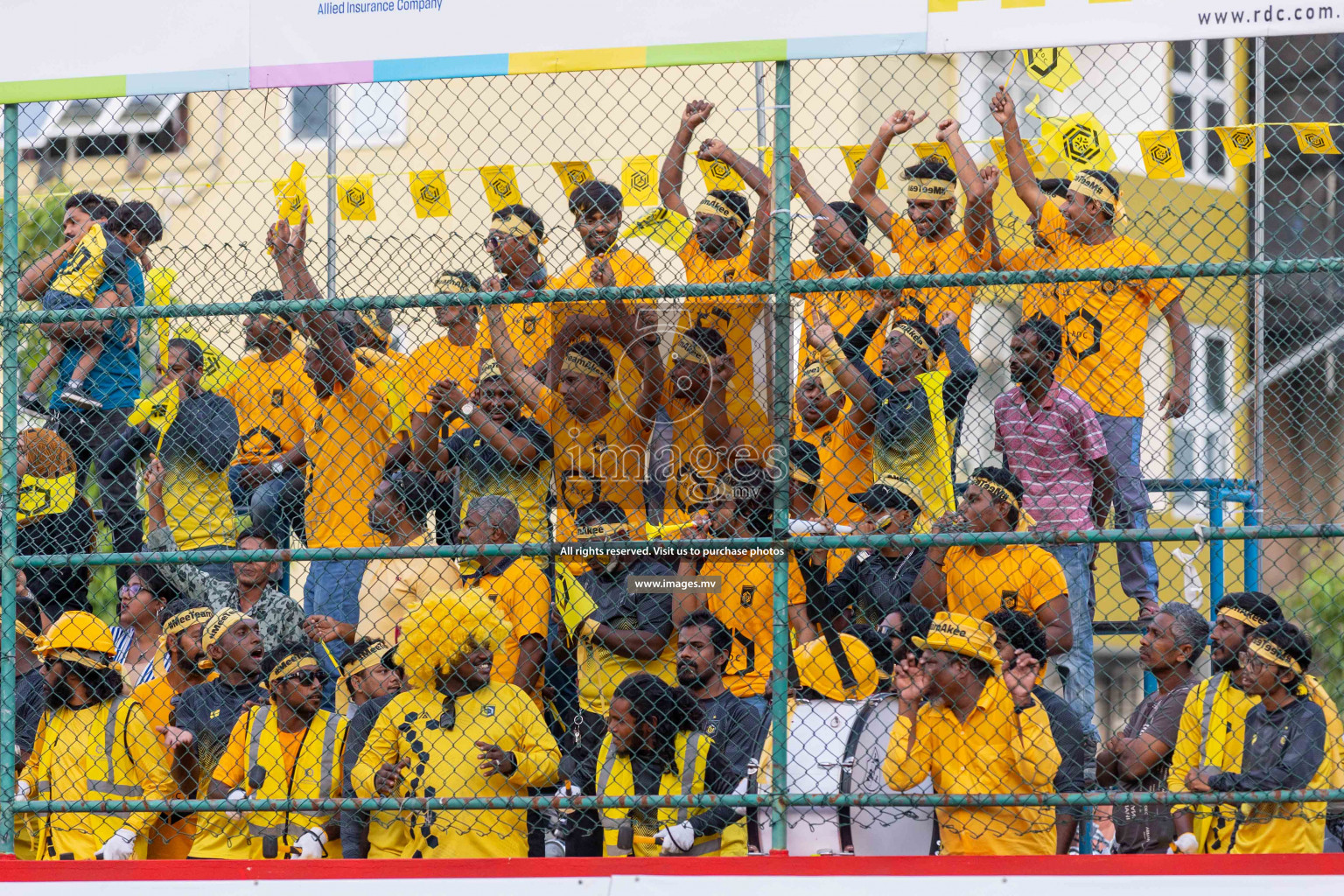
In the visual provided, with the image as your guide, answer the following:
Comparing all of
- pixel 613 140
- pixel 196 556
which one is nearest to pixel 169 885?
pixel 196 556

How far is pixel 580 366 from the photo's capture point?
6758mm

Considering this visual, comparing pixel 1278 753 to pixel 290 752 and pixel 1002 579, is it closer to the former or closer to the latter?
pixel 1002 579

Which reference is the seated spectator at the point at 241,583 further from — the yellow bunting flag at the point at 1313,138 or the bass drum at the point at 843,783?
the yellow bunting flag at the point at 1313,138

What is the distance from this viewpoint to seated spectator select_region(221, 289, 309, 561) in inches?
290

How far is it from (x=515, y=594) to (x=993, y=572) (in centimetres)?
199

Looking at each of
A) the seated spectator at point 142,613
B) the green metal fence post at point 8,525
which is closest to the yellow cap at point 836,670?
the green metal fence post at point 8,525

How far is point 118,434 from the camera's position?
23.8 ft

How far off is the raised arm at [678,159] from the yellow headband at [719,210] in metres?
0.11

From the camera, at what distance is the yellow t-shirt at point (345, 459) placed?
684 centimetres

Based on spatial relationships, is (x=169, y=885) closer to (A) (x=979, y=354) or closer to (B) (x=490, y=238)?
(B) (x=490, y=238)

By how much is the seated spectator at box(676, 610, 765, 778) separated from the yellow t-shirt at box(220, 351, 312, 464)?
2.32m

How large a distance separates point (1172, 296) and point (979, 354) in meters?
5.94

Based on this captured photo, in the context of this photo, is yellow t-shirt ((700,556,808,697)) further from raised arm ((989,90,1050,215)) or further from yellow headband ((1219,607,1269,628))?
raised arm ((989,90,1050,215))

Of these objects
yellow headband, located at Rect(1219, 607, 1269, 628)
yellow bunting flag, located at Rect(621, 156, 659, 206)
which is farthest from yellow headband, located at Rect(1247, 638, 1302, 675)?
yellow bunting flag, located at Rect(621, 156, 659, 206)
